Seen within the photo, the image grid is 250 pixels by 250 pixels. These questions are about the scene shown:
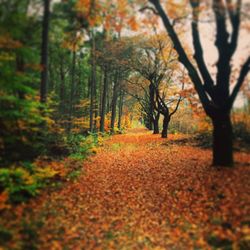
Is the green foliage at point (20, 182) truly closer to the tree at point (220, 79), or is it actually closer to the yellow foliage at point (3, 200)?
the yellow foliage at point (3, 200)

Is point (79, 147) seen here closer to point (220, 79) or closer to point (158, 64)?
point (220, 79)

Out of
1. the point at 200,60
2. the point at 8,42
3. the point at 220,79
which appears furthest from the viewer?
the point at 200,60

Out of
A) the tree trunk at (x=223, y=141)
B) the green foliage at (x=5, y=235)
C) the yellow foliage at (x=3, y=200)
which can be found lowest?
the green foliage at (x=5, y=235)

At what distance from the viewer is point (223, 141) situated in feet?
31.4

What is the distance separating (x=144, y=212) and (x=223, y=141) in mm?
4325

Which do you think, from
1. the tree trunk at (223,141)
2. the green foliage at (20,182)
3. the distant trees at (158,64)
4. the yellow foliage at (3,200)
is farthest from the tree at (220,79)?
the distant trees at (158,64)

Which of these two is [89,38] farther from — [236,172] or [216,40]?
[236,172]

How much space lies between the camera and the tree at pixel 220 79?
28.5ft

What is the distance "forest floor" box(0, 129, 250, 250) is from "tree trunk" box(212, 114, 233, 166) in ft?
1.29

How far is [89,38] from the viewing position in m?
21.2

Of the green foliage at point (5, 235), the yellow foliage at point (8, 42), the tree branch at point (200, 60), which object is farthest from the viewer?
the tree branch at point (200, 60)

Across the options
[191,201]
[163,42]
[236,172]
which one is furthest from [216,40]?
[163,42]

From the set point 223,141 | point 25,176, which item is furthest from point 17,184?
point 223,141

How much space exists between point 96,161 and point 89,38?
495 inches
